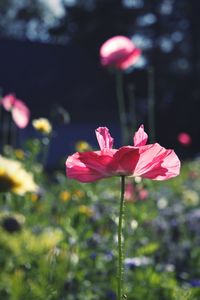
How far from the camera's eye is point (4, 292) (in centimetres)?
244

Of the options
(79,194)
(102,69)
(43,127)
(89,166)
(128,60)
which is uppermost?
(102,69)

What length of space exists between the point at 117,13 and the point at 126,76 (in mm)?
3944

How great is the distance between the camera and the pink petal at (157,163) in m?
1.16

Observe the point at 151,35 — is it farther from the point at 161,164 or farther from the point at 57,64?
the point at 161,164

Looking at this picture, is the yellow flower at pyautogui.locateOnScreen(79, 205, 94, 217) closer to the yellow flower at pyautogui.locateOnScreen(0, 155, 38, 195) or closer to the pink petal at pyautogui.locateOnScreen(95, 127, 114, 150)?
the yellow flower at pyautogui.locateOnScreen(0, 155, 38, 195)

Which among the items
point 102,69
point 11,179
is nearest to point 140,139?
point 11,179

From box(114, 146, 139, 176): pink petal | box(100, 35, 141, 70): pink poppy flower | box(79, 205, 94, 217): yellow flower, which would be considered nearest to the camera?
box(114, 146, 139, 176): pink petal

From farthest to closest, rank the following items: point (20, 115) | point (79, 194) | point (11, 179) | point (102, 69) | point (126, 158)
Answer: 1. point (102, 69)
2. point (20, 115)
3. point (79, 194)
4. point (11, 179)
5. point (126, 158)

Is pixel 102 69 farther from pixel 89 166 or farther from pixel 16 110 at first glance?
pixel 89 166

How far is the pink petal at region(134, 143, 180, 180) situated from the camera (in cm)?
116

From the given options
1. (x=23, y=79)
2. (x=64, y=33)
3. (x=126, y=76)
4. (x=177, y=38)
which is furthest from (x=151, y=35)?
(x=23, y=79)

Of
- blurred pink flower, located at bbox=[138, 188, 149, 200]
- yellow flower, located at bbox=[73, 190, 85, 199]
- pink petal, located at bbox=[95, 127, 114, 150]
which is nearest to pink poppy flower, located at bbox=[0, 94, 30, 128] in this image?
yellow flower, located at bbox=[73, 190, 85, 199]

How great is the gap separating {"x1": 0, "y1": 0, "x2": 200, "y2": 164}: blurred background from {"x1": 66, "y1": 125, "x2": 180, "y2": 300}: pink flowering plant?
15.4m

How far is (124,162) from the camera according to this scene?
3.82 feet
